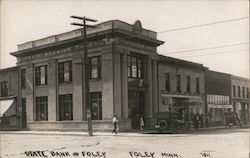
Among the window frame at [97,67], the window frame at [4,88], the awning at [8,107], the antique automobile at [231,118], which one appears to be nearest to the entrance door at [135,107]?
the window frame at [97,67]

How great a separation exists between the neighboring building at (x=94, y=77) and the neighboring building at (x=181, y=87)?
5.67 ft

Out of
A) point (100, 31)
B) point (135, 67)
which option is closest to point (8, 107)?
point (100, 31)

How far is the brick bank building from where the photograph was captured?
95.3ft

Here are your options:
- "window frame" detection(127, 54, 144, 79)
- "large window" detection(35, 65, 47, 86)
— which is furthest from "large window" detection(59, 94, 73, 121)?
"window frame" detection(127, 54, 144, 79)

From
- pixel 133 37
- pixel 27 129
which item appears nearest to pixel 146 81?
pixel 133 37

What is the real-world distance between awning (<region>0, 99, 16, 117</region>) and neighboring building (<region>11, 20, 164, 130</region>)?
1.11 m

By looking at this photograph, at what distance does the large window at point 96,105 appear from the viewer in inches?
1171

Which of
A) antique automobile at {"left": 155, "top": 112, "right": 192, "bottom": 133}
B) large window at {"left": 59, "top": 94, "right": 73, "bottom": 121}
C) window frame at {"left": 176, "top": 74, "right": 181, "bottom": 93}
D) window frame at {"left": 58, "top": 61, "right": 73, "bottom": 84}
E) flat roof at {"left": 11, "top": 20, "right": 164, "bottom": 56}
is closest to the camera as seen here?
antique automobile at {"left": 155, "top": 112, "right": 192, "bottom": 133}

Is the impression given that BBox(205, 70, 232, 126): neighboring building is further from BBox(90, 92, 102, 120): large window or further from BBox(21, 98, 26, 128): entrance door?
BBox(21, 98, 26, 128): entrance door

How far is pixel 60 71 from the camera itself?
3256cm

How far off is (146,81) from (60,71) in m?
6.96

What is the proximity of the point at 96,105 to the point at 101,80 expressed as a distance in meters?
1.91

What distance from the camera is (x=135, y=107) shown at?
31375 millimetres
